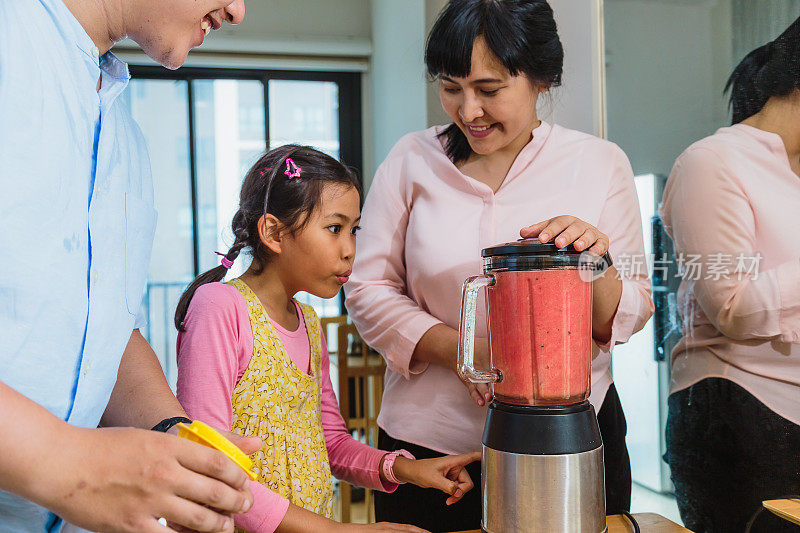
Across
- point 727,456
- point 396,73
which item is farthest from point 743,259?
point 396,73

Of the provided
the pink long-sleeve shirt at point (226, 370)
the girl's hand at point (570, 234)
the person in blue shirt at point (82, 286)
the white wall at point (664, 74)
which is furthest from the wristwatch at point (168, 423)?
the white wall at point (664, 74)

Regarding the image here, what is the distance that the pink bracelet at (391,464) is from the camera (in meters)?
1.02

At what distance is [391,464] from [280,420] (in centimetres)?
18

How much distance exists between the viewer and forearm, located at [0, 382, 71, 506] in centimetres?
44

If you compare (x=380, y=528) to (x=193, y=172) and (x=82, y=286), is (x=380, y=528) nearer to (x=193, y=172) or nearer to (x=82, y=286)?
(x=82, y=286)

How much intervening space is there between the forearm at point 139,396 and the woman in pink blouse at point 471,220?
0.37m

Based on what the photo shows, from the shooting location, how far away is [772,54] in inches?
35.4

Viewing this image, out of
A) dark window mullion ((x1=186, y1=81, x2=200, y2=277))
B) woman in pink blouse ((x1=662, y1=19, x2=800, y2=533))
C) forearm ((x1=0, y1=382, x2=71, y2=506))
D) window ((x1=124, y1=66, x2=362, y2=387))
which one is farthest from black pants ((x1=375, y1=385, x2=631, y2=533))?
dark window mullion ((x1=186, y1=81, x2=200, y2=277))

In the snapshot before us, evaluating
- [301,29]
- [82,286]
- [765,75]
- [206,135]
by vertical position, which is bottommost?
[82,286]

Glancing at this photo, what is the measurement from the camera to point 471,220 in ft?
3.51

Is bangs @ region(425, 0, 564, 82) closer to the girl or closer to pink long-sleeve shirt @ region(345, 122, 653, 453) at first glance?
pink long-sleeve shirt @ region(345, 122, 653, 453)

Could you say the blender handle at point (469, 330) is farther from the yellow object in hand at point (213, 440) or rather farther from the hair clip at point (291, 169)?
the hair clip at point (291, 169)

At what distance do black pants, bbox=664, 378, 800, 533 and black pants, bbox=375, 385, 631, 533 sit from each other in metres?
0.09

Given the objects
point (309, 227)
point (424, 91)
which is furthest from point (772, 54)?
point (424, 91)
